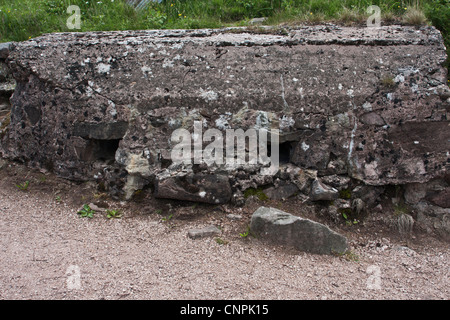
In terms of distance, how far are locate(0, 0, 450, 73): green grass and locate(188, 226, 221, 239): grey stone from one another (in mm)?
2731

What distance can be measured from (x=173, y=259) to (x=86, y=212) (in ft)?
3.54

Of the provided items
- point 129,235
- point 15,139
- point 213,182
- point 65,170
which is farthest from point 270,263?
point 15,139

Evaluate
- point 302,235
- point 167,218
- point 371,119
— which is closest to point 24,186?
point 167,218

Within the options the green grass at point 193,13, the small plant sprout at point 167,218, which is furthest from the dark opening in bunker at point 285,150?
the green grass at point 193,13

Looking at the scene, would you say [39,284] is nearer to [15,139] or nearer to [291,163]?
[15,139]

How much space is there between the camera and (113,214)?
3.67m

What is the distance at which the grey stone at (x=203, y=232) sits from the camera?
3.38 metres

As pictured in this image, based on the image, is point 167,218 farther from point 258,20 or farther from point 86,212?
point 258,20

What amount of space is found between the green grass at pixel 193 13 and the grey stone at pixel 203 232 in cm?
273

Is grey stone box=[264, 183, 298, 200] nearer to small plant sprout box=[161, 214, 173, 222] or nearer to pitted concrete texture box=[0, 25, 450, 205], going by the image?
pitted concrete texture box=[0, 25, 450, 205]

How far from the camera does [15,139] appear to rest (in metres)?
4.11

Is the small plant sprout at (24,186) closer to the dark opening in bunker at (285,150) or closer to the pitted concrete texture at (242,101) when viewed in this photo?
the pitted concrete texture at (242,101)

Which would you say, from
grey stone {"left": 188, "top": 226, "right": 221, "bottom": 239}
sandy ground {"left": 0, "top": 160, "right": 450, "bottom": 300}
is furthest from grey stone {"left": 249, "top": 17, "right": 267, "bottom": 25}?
grey stone {"left": 188, "top": 226, "right": 221, "bottom": 239}

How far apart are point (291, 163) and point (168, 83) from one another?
1.35 m
